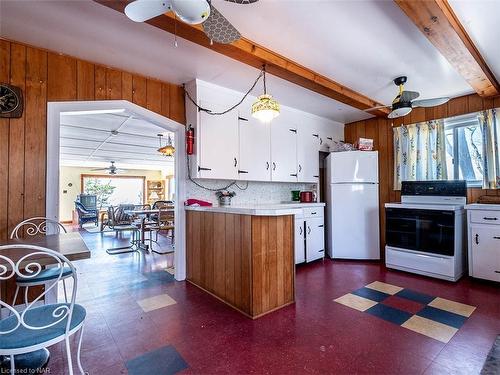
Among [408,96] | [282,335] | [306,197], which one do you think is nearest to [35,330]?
[282,335]

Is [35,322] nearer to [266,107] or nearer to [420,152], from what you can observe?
[266,107]

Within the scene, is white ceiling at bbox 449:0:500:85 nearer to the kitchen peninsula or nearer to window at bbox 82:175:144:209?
the kitchen peninsula

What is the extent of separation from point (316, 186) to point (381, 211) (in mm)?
1200

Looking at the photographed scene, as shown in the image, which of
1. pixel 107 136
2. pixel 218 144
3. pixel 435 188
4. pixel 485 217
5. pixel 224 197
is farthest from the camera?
pixel 107 136

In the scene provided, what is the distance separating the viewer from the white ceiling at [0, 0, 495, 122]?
1953mm

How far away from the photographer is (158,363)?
170cm

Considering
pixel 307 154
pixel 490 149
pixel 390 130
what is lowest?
pixel 490 149

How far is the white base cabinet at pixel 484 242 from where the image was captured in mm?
3025

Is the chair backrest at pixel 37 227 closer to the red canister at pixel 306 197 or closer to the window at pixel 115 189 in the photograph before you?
the red canister at pixel 306 197

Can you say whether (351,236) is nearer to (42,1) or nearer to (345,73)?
(345,73)

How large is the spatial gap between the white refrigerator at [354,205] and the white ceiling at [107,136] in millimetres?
3349

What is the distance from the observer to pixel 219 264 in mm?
2711

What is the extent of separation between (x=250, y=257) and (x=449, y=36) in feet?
8.16

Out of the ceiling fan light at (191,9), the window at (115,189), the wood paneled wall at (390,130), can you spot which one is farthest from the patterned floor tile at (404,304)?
the window at (115,189)
